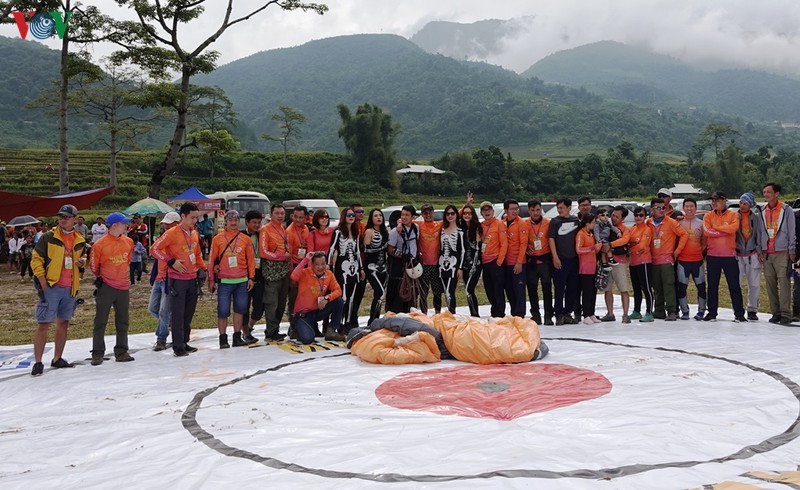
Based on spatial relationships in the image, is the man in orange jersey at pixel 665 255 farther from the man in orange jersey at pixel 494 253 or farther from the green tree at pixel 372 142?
the green tree at pixel 372 142

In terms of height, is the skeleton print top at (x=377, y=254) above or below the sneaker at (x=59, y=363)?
above

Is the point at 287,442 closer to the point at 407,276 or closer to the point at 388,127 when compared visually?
the point at 407,276

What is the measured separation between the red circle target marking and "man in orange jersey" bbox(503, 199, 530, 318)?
247cm

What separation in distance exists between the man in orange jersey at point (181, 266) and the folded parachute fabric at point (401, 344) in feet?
6.45

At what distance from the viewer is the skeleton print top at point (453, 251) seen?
25.4 ft

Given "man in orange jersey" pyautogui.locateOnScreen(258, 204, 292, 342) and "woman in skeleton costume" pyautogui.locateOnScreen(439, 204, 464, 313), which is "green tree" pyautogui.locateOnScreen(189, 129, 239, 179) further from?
"woman in skeleton costume" pyautogui.locateOnScreen(439, 204, 464, 313)

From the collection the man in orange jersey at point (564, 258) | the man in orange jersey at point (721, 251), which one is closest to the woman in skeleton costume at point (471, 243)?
the man in orange jersey at point (564, 258)

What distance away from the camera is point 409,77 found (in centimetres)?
15525

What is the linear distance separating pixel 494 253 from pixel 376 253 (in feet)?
5.14

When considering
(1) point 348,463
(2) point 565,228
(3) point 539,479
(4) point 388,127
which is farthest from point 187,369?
(4) point 388,127

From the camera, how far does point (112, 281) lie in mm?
6324

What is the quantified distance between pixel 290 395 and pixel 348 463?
1.62 metres

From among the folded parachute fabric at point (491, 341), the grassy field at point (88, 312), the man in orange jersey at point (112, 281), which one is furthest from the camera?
the grassy field at point (88, 312)

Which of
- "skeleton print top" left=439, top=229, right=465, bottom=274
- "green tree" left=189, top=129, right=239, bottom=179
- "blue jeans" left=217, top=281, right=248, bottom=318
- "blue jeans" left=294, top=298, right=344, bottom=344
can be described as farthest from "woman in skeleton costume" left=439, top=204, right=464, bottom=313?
"green tree" left=189, top=129, right=239, bottom=179
